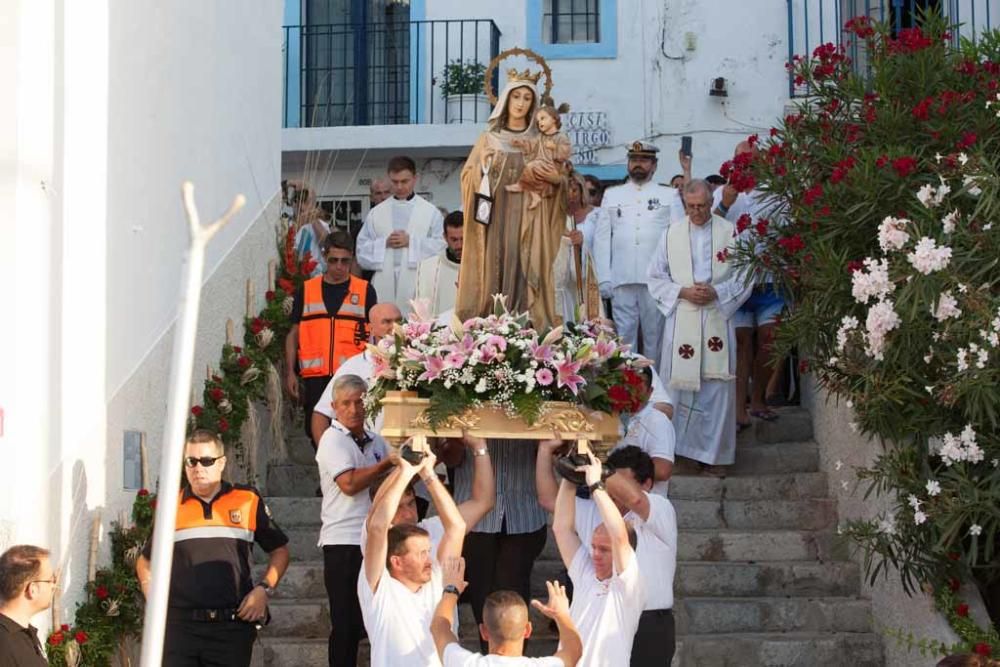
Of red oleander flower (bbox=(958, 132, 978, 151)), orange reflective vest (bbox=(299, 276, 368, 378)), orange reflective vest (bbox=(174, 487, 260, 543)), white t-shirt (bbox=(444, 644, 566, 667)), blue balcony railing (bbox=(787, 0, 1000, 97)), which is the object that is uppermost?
blue balcony railing (bbox=(787, 0, 1000, 97))

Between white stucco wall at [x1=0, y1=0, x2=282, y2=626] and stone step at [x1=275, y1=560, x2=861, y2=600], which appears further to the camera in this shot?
stone step at [x1=275, y1=560, x2=861, y2=600]

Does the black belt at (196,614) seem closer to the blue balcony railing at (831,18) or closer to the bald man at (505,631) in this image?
the bald man at (505,631)

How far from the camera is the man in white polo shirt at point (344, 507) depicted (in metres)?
8.62

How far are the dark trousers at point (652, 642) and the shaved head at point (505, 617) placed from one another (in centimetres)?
189

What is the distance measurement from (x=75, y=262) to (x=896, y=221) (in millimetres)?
4210

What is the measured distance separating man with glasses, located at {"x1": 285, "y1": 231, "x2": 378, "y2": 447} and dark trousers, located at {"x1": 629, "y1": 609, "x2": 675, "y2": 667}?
3336 mm

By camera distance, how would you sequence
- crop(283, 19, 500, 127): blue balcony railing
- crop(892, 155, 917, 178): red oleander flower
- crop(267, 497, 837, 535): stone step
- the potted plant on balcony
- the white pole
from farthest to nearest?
crop(283, 19, 500, 127): blue balcony railing
the potted plant on balcony
crop(267, 497, 837, 535): stone step
crop(892, 155, 917, 178): red oleander flower
the white pole

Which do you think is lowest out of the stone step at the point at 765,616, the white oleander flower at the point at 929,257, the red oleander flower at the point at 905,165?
the stone step at the point at 765,616

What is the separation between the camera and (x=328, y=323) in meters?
11.0

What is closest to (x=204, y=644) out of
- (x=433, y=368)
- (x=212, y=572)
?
(x=212, y=572)

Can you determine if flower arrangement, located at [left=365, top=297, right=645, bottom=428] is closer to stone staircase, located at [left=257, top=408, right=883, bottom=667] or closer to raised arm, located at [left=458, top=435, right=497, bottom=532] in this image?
raised arm, located at [left=458, top=435, right=497, bottom=532]

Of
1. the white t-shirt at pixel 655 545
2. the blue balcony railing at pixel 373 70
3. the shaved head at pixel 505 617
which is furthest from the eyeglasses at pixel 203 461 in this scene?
the blue balcony railing at pixel 373 70

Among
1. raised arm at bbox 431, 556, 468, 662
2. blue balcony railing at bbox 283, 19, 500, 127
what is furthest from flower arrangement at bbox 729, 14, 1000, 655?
blue balcony railing at bbox 283, 19, 500, 127

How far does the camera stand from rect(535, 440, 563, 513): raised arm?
8.52 meters
